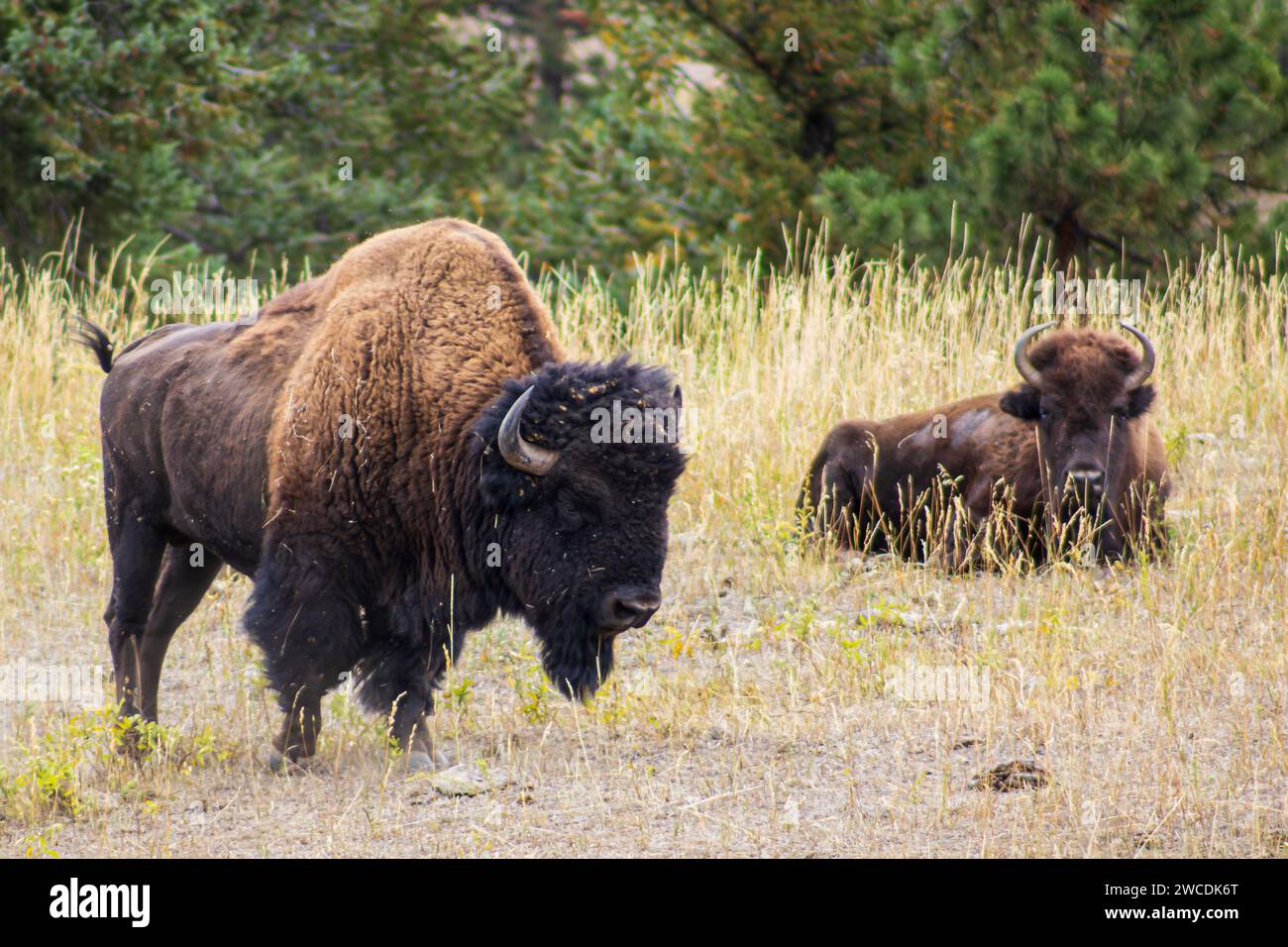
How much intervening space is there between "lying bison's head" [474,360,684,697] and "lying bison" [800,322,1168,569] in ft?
9.66

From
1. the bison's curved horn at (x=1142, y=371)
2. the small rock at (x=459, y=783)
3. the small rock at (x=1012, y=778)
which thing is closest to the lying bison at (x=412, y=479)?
the small rock at (x=459, y=783)

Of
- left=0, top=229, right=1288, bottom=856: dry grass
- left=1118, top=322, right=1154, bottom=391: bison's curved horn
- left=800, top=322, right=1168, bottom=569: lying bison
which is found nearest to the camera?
left=0, top=229, right=1288, bottom=856: dry grass

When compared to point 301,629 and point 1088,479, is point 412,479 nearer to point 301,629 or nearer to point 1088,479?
point 301,629

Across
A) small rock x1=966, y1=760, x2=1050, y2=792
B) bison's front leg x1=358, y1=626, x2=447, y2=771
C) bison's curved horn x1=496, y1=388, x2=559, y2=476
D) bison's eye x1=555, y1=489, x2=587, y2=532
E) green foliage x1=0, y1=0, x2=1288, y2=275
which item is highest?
green foliage x1=0, y1=0, x2=1288, y2=275

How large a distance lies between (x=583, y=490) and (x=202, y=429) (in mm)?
1673

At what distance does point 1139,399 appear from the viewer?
8.79 meters

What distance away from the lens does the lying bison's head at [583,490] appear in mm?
5555

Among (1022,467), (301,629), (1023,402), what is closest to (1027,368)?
(1023,402)

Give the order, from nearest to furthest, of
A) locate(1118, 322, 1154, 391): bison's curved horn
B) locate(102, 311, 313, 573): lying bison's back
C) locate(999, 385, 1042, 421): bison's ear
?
locate(102, 311, 313, 573): lying bison's back < locate(1118, 322, 1154, 391): bison's curved horn < locate(999, 385, 1042, 421): bison's ear

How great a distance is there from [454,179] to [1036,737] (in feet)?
68.5

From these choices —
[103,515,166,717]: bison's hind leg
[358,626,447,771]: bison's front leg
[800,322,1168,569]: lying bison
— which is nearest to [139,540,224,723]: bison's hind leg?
[103,515,166,717]: bison's hind leg

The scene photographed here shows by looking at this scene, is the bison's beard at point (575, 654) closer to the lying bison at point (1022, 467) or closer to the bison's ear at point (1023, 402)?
the lying bison at point (1022, 467)

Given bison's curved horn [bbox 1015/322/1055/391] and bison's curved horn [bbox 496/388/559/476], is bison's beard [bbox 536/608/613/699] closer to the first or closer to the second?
bison's curved horn [bbox 496/388/559/476]

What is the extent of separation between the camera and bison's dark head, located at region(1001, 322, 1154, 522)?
8578mm
